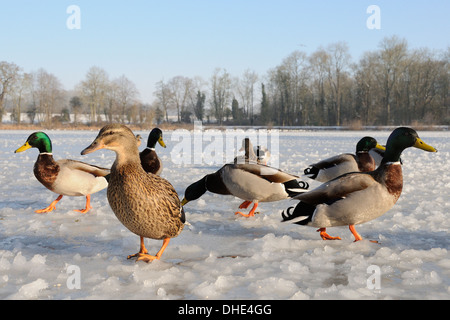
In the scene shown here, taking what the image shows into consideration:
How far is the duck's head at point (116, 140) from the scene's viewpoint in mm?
2424

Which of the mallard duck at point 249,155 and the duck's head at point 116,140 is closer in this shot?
the duck's head at point 116,140

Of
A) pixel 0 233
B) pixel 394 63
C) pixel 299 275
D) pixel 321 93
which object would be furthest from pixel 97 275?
pixel 321 93

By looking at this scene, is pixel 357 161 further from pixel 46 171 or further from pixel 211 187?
pixel 46 171

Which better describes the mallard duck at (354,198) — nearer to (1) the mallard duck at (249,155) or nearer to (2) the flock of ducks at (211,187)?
(2) the flock of ducks at (211,187)

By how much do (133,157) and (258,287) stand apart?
1.17 metres

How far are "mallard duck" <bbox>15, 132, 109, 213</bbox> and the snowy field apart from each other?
0.28 m

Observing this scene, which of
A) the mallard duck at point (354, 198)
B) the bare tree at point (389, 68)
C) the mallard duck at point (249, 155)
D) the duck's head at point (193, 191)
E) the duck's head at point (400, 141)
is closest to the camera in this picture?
the mallard duck at point (354, 198)

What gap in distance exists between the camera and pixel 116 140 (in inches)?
97.2

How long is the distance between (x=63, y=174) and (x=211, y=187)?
172 centimetres

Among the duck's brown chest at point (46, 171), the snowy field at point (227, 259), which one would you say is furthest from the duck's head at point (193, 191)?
the duck's brown chest at point (46, 171)

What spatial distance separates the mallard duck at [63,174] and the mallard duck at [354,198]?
8.30ft

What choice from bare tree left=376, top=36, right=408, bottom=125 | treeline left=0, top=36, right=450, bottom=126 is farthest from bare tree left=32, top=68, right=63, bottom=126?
bare tree left=376, top=36, right=408, bottom=125

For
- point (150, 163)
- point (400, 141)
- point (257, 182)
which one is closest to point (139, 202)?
point (257, 182)
